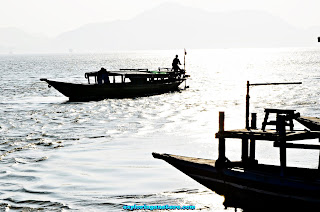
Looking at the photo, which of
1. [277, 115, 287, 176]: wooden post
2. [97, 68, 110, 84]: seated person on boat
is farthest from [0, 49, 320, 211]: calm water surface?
[97, 68, 110, 84]: seated person on boat

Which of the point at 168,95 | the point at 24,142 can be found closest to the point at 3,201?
the point at 24,142

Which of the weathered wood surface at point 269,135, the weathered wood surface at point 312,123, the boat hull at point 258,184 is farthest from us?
the weathered wood surface at point 312,123

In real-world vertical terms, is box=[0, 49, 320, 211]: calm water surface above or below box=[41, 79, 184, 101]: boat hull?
below

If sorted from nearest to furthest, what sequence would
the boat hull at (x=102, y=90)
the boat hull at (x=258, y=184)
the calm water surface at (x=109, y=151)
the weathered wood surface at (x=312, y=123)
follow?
the boat hull at (x=258, y=184)
the weathered wood surface at (x=312, y=123)
the calm water surface at (x=109, y=151)
the boat hull at (x=102, y=90)

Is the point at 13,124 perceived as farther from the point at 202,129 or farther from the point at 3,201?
the point at 3,201

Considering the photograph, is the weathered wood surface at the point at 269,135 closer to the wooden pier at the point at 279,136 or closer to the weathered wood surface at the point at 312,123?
the wooden pier at the point at 279,136

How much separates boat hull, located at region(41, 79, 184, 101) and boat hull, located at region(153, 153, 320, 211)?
1069 inches

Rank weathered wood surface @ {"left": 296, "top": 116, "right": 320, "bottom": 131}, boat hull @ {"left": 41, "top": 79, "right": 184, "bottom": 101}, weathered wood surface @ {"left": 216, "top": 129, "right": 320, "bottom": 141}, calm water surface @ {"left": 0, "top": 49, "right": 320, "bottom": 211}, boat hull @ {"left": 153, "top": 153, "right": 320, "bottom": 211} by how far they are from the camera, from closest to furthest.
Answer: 1. boat hull @ {"left": 153, "top": 153, "right": 320, "bottom": 211}
2. weathered wood surface @ {"left": 216, "top": 129, "right": 320, "bottom": 141}
3. weathered wood surface @ {"left": 296, "top": 116, "right": 320, "bottom": 131}
4. calm water surface @ {"left": 0, "top": 49, "right": 320, "bottom": 211}
5. boat hull @ {"left": 41, "top": 79, "right": 184, "bottom": 101}

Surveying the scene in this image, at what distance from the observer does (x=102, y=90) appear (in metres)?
41.9

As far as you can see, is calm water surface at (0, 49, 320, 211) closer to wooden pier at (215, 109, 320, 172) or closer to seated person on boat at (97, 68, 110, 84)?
wooden pier at (215, 109, 320, 172)

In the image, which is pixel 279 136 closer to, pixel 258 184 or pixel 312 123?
pixel 258 184

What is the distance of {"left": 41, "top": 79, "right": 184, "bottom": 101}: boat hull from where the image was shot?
40.9m

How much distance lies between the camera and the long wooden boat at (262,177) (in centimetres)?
1182

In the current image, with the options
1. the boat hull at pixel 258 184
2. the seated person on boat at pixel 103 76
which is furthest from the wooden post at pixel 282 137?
the seated person on boat at pixel 103 76
